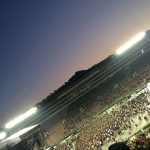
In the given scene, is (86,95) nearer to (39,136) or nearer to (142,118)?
(142,118)

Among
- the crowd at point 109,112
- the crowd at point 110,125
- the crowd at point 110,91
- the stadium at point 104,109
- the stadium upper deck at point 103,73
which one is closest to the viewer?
the stadium at point 104,109

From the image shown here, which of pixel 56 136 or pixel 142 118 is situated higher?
pixel 56 136

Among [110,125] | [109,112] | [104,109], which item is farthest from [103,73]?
[110,125]

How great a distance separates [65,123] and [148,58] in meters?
16.2

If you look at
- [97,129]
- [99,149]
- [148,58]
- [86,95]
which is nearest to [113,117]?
[97,129]

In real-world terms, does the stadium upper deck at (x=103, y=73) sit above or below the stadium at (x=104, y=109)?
above

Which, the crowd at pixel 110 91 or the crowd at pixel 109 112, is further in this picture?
the crowd at pixel 110 91

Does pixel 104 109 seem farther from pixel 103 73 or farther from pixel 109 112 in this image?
pixel 103 73

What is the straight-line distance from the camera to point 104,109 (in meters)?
39.2

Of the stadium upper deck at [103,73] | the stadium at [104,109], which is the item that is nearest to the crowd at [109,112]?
the stadium at [104,109]

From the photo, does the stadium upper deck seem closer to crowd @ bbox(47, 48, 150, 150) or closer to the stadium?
the stadium

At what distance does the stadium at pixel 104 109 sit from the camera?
3114 cm

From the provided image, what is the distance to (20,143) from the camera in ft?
51.6

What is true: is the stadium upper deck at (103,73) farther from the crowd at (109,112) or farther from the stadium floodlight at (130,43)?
the stadium floodlight at (130,43)
